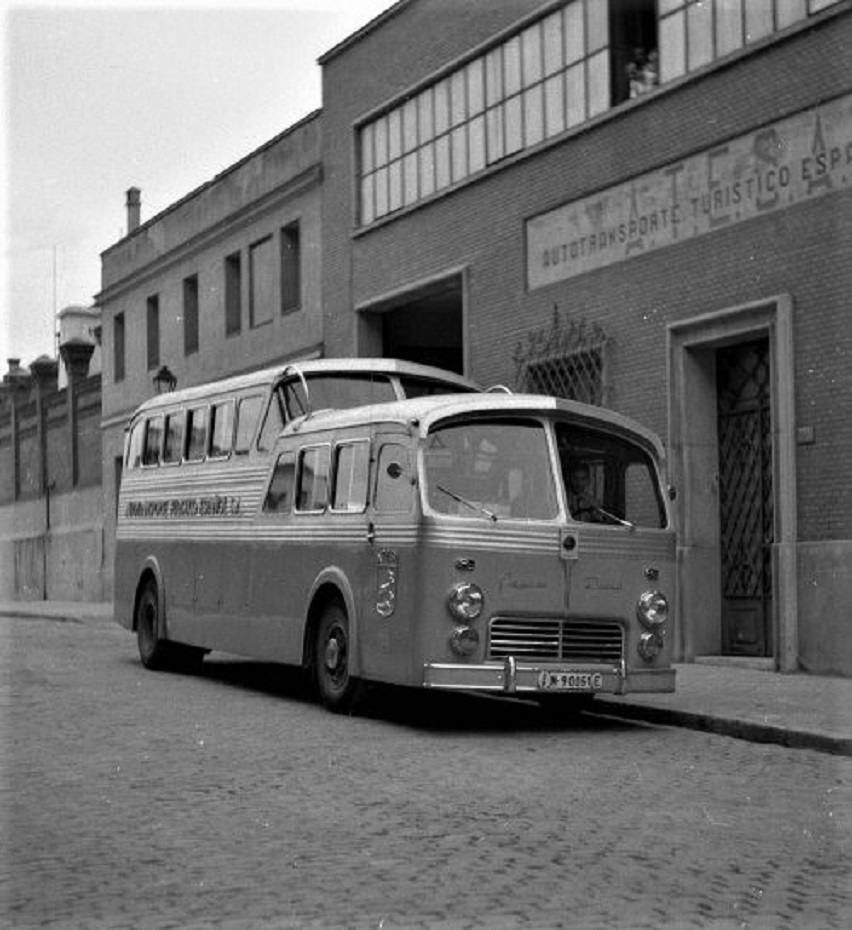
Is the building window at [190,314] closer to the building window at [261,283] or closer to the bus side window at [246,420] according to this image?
the building window at [261,283]

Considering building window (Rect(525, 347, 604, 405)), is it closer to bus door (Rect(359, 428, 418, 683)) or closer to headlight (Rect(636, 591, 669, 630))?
headlight (Rect(636, 591, 669, 630))

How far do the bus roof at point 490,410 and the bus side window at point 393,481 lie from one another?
23 cm

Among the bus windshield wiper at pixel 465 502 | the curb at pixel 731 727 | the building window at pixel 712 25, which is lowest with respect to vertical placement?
the curb at pixel 731 727

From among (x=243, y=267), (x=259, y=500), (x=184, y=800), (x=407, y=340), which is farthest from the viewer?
(x=243, y=267)

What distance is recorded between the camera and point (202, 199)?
32.6 metres

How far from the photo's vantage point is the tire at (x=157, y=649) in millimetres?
18156

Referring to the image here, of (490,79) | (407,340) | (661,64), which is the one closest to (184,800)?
(661,64)

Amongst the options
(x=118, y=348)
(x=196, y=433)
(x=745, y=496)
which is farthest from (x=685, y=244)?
(x=118, y=348)

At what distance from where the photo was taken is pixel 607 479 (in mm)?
12953

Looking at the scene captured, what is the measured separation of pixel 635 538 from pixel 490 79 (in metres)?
11.0

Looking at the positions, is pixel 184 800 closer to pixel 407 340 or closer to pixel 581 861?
pixel 581 861

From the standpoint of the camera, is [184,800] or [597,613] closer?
[184,800]

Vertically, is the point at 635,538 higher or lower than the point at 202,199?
lower

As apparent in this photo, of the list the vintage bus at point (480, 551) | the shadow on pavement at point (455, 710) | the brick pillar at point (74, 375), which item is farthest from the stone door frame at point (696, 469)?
the brick pillar at point (74, 375)
